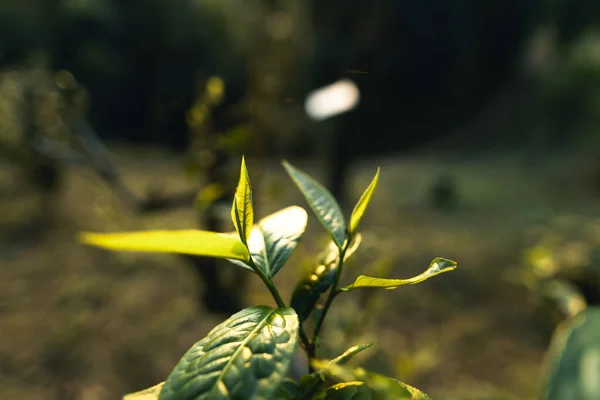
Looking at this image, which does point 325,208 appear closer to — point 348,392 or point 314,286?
point 314,286

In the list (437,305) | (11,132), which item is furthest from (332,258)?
(11,132)

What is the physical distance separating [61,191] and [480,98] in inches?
243

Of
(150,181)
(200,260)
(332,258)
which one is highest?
(332,258)

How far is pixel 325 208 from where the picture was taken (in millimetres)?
522

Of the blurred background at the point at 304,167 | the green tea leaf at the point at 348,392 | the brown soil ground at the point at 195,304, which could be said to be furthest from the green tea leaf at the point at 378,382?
the brown soil ground at the point at 195,304

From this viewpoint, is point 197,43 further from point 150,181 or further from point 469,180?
point 469,180

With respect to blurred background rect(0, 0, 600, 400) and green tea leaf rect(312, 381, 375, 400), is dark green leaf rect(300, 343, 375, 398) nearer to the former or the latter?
green tea leaf rect(312, 381, 375, 400)

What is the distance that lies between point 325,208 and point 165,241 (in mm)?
260

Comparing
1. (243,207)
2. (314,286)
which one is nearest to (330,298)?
(314,286)

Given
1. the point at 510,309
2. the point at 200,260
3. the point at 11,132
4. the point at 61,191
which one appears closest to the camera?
the point at 200,260

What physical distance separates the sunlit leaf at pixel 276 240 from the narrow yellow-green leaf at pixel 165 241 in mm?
105

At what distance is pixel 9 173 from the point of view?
14.8ft

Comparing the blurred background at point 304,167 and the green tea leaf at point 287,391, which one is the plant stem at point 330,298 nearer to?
the green tea leaf at point 287,391

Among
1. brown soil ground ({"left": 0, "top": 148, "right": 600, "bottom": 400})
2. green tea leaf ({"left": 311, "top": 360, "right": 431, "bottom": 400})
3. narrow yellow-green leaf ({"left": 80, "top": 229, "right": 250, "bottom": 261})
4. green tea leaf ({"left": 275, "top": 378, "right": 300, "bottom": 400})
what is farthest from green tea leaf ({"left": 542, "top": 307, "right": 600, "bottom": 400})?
brown soil ground ({"left": 0, "top": 148, "right": 600, "bottom": 400})
